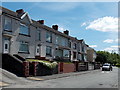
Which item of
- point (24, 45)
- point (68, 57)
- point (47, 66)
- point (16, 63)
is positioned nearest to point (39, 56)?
point (24, 45)

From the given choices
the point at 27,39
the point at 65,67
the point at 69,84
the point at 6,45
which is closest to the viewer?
the point at 69,84

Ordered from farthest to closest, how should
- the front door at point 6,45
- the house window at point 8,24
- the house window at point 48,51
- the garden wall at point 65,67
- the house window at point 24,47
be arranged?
the house window at point 48,51
the house window at point 24,47
the garden wall at point 65,67
the house window at point 8,24
the front door at point 6,45

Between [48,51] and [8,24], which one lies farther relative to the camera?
[48,51]

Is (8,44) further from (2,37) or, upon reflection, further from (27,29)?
(27,29)

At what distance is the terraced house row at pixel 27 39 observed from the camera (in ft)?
75.7

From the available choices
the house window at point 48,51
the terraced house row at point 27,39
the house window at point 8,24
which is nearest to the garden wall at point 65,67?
the terraced house row at point 27,39

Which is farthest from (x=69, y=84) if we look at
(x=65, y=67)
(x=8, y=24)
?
(x=8, y=24)

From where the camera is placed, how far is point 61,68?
1017 inches

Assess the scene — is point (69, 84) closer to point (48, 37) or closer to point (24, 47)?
point (24, 47)

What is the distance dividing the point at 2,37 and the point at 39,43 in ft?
30.7

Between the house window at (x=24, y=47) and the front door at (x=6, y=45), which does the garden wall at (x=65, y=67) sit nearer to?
the house window at (x=24, y=47)

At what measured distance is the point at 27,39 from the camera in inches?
1078

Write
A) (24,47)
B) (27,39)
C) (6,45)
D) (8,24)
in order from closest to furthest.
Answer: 1. (6,45)
2. (8,24)
3. (24,47)
4. (27,39)

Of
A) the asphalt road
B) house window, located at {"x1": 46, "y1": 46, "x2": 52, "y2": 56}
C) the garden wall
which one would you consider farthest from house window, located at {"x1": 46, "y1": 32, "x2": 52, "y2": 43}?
the asphalt road
